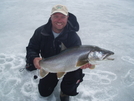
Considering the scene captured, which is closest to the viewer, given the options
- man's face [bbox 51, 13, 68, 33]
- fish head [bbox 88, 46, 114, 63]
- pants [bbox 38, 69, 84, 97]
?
fish head [bbox 88, 46, 114, 63]

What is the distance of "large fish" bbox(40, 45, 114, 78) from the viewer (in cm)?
175

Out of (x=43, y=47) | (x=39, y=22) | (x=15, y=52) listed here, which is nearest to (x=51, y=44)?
(x=43, y=47)

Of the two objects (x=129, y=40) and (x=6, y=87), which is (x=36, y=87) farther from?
(x=129, y=40)

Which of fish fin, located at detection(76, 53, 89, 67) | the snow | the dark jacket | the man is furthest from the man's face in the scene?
the snow

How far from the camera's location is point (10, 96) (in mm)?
2367

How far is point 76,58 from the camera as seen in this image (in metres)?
1.83

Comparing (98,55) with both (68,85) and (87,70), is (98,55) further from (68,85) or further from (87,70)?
(87,70)

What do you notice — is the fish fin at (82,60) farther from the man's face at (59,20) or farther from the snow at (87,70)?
the snow at (87,70)

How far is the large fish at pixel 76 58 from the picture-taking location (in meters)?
1.75

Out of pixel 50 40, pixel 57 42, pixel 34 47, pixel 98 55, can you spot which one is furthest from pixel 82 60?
pixel 34 47

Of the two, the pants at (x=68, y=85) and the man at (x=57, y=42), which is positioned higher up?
the man at (x=57, y=42)

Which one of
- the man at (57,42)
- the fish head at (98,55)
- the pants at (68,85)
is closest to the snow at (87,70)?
the pants at (68,85)

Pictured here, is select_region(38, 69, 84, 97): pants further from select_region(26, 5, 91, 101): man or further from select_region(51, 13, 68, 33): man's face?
select_region(51, 13, 68, 33): man's face

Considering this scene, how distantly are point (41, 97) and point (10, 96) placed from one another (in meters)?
0.58
